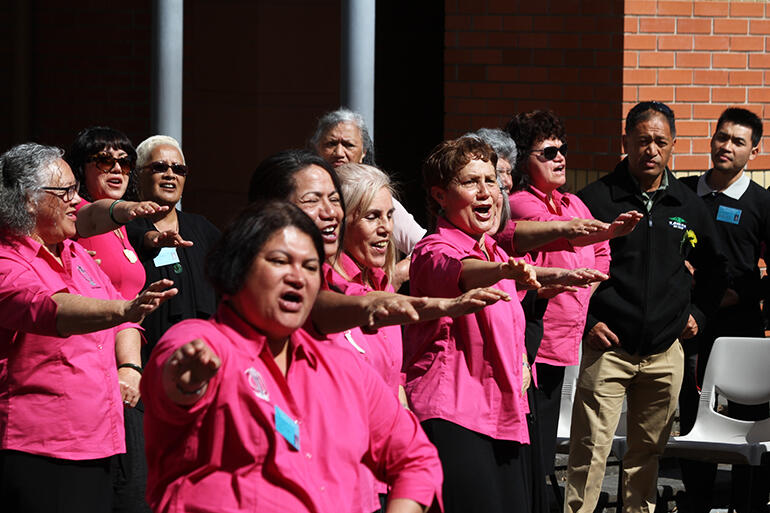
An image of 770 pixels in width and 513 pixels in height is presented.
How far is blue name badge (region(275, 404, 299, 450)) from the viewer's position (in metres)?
2.76

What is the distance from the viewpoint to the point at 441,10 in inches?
376

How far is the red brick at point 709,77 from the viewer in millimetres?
7859

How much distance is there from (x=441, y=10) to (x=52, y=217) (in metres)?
5.76

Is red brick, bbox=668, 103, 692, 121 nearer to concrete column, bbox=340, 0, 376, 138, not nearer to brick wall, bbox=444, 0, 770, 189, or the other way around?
brick wall, bbox=444, 0, 770, 189

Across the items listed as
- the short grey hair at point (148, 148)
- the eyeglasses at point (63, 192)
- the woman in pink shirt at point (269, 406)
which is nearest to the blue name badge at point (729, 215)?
the short grey hair at point (148, 148)

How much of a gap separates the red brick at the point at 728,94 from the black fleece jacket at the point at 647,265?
5.90 ft

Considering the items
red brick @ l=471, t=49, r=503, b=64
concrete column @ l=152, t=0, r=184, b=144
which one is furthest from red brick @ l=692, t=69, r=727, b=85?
Answer: concrete column @ l=152, t=0, r=184, b=144

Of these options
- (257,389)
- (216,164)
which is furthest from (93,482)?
(216,164)

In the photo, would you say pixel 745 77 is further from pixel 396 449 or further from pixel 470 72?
pixel 396 449

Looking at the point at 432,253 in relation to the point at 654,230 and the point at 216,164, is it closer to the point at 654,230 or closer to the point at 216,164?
the point at 654,230

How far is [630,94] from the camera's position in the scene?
7.66 m

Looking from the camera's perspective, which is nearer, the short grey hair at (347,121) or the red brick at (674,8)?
the short grey hair at (347,121)

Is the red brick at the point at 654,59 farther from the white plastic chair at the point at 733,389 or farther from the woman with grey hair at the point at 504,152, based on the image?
the woman with grey hair at the point at 504,152

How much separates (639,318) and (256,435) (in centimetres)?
369
